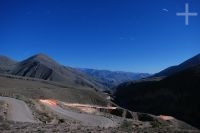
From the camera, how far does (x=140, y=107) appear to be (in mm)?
129875

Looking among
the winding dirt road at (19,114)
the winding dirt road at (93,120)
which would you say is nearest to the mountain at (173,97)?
the winding dirt road at (93,120)

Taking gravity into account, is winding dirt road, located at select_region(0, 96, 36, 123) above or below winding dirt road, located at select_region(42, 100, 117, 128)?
above

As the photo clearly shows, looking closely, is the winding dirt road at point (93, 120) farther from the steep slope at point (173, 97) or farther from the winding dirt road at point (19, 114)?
the steep slope at point (173, 97)

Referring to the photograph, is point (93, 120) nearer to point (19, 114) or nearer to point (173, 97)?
point (19, 114)

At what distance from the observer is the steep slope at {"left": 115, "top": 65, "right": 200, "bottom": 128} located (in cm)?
10401

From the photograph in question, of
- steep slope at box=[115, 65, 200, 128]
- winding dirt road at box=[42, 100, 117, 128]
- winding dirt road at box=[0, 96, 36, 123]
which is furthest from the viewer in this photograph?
steep slope at box=[115, 65, 200, 128]

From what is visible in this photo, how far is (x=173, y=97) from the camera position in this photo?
117875mm

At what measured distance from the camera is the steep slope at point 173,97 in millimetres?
104006

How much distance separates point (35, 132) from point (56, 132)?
100 cm

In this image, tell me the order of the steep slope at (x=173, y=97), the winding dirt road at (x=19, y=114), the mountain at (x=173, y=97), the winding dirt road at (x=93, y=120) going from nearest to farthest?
the winding dirt road at (x=19, y=114) < the winding dirt road at (x=93, y=120) < the mountain at (x=173, y=97) < the steep slope at (x=173, y=97)

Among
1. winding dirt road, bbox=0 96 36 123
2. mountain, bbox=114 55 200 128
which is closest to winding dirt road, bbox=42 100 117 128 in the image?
winding dirt road, bbox=0 96 36 123

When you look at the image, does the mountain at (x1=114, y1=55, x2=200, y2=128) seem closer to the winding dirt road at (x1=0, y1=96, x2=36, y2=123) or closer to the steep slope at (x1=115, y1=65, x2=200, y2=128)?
the steep slope at (x1=115, y1=65, x2=200, y2=128)

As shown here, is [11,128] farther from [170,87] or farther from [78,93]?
[170,87]

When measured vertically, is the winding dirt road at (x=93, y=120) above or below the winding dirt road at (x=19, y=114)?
below
